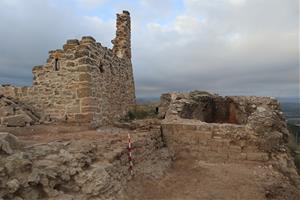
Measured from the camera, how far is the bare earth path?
7.91 m

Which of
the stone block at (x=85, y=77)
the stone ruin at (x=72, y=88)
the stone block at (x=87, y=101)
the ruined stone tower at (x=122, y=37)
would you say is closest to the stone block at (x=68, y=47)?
the stone ruin at (x=72, y=88)

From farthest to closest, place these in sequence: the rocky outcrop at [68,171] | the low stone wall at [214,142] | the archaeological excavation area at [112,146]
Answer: the low stone wall at [214,142] → the archaeological excavation area at [112,146] → the rocky outcrop at [68,171]

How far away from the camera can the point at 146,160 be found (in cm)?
934

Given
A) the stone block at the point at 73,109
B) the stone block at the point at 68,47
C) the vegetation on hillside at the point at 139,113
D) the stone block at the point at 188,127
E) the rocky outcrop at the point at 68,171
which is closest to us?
the rocky outcrop at the point at 68,171

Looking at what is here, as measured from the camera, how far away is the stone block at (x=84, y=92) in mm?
11414

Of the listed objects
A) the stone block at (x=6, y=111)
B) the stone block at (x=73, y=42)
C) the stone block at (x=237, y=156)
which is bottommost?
the stone block at (x=237, y=156)

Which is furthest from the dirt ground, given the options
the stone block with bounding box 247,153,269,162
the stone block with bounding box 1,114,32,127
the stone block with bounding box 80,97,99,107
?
the stone block with bounding box 80,97,99,107

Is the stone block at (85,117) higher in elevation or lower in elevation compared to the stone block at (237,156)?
higher

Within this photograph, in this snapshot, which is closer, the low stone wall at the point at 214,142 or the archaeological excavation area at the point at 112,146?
the archaeological excavation area at the point at 112,146

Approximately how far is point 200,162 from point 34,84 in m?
6.83

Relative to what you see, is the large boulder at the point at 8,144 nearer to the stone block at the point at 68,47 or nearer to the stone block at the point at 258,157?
the stone block at the point at 68,47

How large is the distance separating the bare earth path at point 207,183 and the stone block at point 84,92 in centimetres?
392

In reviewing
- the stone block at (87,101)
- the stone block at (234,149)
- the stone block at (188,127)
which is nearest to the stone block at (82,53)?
the stone block at (87,101)

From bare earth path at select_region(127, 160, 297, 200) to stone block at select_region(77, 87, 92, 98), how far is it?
154 inches
